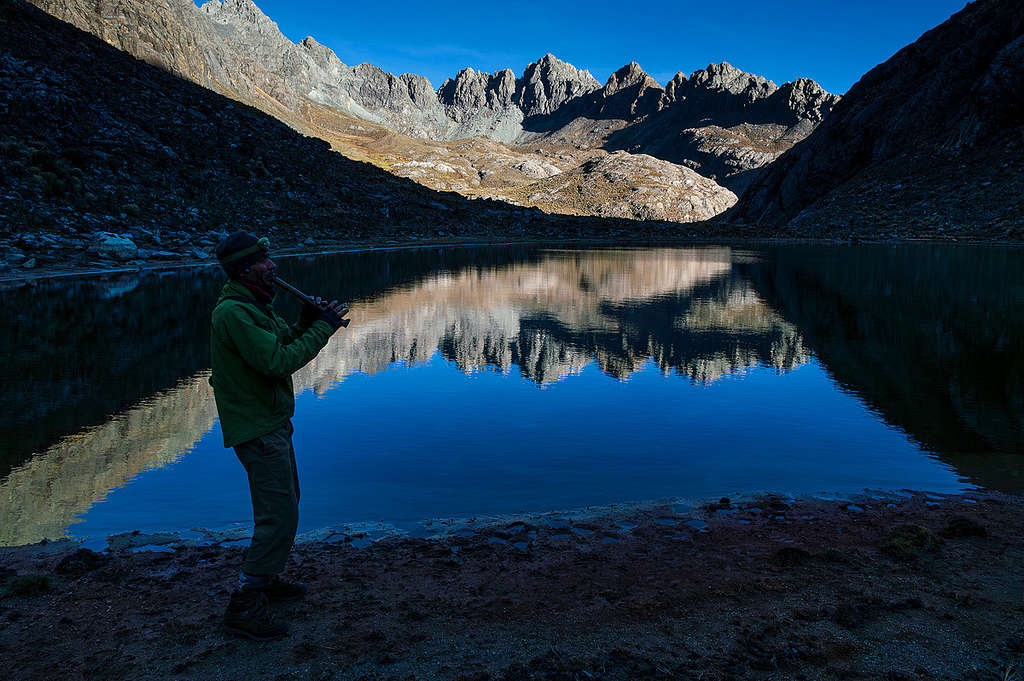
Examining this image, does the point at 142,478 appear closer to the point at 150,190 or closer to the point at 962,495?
the point at 962,495

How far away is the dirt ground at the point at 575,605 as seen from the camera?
443 cm

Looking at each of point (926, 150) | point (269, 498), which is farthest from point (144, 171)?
point (926, 150)

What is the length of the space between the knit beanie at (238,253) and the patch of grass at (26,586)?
110 inches

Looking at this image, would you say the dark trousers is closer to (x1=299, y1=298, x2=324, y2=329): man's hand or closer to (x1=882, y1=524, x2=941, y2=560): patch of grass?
(x1=299, y1=298, x2=324, y2=329): man's hand

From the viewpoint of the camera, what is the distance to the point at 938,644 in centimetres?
456

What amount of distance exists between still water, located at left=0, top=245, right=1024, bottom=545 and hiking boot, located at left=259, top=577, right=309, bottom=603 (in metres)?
1.67

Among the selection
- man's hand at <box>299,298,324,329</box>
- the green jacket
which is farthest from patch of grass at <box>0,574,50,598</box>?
man's hand at <box>299,298,324,329</box>

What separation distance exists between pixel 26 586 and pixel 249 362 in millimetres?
2539

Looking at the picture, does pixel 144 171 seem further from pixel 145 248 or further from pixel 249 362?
pixel 249 362

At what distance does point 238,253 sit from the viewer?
16.8 ft

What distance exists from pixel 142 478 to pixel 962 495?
9365mm

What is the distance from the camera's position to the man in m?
4.93

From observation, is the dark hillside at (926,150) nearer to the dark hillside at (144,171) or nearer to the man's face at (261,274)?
the dark hillside at (144,171)

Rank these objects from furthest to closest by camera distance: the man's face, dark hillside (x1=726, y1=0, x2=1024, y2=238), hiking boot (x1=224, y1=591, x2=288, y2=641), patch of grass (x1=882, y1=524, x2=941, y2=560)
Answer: dark hillside (x1=726, y1=0, x2=1024, y2=238), patch of grass (x1=882, y1=524, x2=941, y2=560), the man's face, hiking boot (x1=224, y1=591, x2=288, y2=641)
